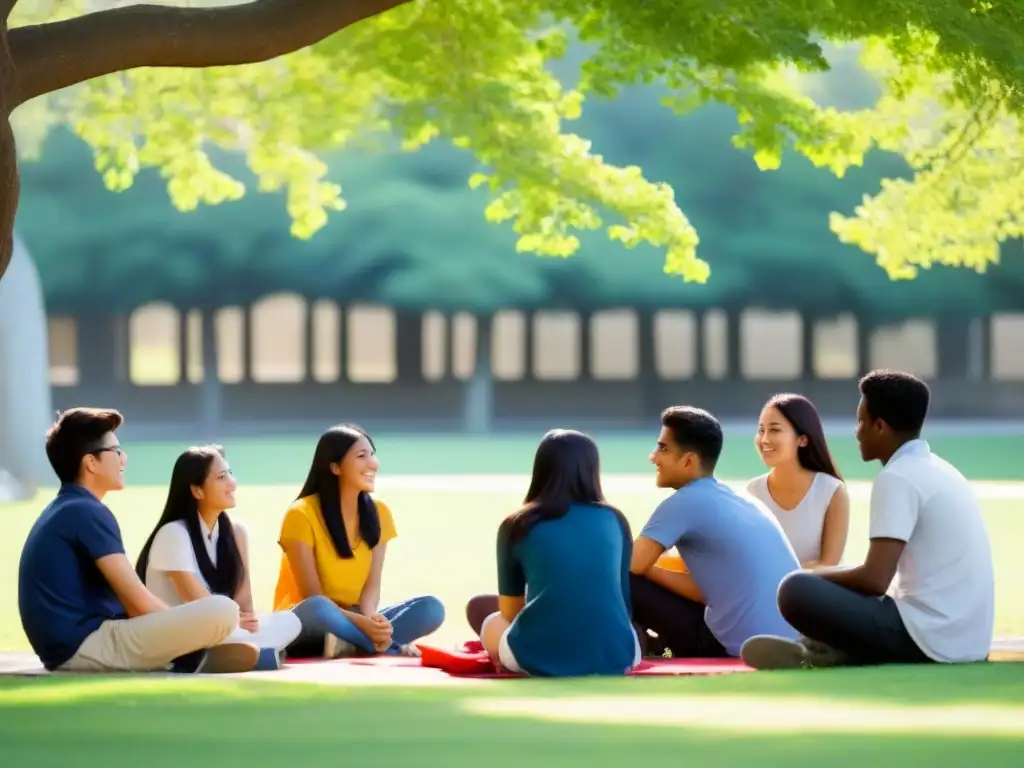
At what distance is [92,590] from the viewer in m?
8.69

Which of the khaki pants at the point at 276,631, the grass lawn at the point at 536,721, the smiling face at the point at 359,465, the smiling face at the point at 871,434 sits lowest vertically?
the grass lawn at the point at 536,721

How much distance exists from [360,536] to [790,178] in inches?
1221

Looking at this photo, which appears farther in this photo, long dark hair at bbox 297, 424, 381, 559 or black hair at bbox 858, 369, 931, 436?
long dark hair at bbox 297, 424, 381, 559

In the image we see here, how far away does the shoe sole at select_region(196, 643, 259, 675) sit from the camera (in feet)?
29.5

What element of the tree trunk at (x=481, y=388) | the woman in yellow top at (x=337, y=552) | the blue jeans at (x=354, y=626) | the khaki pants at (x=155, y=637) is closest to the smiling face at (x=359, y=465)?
the woman in yellow top at (x=337, y=552)

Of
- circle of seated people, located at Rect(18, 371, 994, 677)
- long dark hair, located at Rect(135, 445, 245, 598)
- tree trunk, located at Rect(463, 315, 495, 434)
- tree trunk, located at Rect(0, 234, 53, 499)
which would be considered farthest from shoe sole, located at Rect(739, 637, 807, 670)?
tree trunk, located at Rect(463, 315, 495, 434)

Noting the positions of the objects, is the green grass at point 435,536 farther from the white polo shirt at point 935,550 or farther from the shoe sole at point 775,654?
the white polo shirt at point 935,550

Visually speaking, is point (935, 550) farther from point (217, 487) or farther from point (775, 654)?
point (217, 487)

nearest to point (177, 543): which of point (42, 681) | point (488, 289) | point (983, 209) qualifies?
point (42, 681)

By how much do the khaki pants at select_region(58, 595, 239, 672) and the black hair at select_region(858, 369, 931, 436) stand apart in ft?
9.10

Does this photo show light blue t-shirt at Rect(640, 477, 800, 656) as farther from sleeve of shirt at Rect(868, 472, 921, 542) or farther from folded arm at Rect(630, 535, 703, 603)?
sleeve of shirt at Rect(868, 472, 921, 542)

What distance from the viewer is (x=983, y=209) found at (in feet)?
58.3

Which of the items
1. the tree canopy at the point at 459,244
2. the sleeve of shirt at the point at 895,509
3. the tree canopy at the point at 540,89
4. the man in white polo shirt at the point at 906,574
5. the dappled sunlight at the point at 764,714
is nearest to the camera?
the dappled sunlight at the point at 764,714

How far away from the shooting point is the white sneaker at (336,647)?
31.7ft
